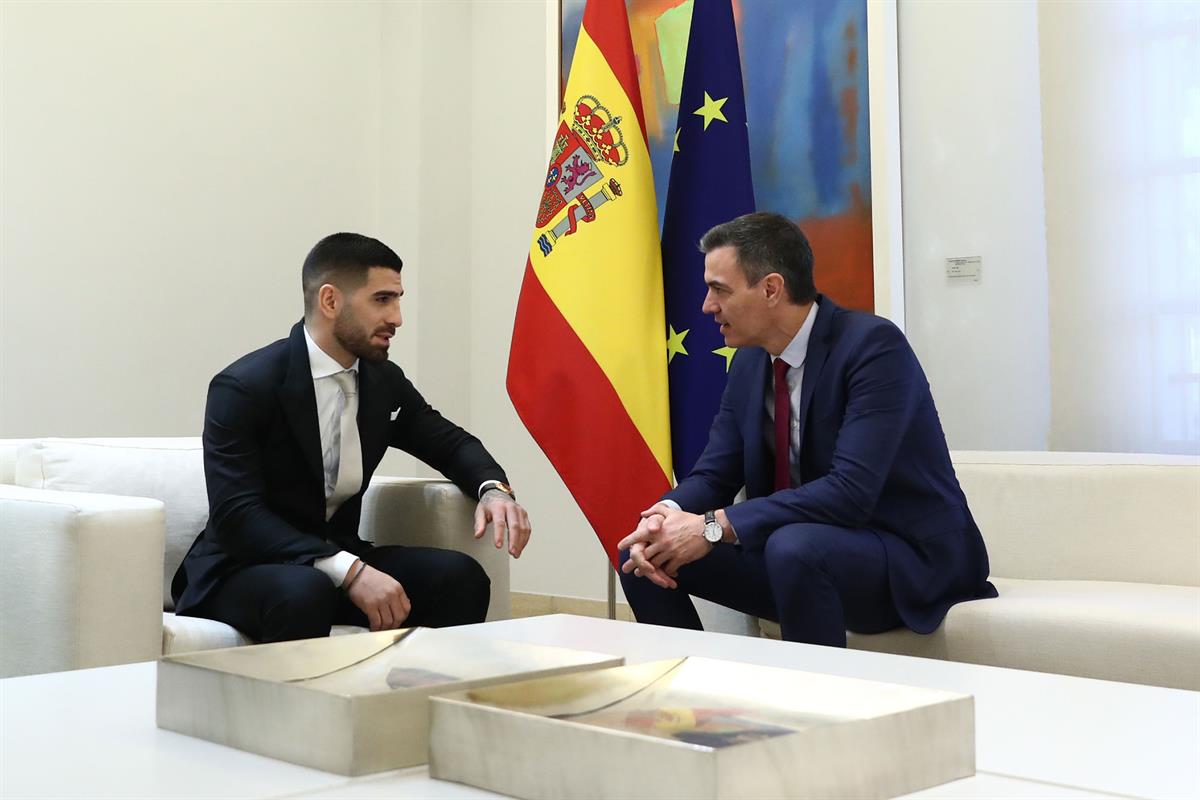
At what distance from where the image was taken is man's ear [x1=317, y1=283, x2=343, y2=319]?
8.26 feet

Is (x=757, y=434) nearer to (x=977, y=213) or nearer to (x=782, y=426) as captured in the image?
(x=782, y=426)

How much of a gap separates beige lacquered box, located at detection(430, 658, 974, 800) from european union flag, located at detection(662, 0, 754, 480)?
213cm

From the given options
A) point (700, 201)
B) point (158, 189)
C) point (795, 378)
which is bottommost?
point (795, 378)

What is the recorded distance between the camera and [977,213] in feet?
11.1

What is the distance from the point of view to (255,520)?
2.26 metres

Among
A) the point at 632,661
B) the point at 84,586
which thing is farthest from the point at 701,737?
the point at 84,586

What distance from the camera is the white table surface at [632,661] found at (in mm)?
756

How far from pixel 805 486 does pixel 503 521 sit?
0.62 m

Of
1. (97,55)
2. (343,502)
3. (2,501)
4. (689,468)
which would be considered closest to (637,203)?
(689,468)

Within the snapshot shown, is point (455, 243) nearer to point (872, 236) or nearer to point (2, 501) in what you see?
point (872, 236)

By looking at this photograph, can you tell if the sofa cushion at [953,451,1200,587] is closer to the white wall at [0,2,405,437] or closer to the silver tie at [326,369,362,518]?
the silver tie at [326,369,362,518]

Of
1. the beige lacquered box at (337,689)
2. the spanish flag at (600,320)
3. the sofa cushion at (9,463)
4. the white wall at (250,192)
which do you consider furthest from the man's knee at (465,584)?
the white wall at (250,192)

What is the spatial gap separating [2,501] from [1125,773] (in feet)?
6.11

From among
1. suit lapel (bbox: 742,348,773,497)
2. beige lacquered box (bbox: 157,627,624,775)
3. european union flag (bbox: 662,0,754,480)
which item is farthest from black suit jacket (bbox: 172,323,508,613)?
beige lacquered box (bbox: 157,627,624,775)
